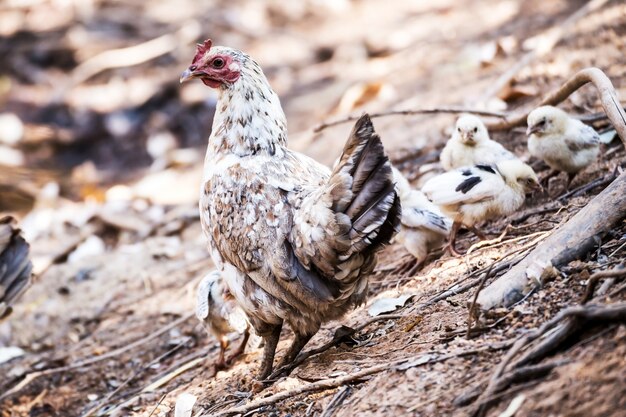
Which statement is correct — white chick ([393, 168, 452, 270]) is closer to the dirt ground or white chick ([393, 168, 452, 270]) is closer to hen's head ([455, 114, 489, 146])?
the dirt ground

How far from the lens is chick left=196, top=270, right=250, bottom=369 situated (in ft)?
14.3

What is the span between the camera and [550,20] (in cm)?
859

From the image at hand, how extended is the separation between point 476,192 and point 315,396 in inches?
65.3

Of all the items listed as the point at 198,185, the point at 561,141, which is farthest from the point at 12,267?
the point at 561,141

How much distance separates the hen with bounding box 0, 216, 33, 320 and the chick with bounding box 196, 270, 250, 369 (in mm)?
1468

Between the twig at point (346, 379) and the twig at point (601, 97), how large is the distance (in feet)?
5.38

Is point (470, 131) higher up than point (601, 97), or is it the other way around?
point (470, 131)

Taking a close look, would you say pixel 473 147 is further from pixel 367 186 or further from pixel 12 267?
pixel 12 267

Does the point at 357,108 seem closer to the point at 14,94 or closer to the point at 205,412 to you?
the point at 205,412

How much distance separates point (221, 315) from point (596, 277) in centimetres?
238

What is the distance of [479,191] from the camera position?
4207 millimetres

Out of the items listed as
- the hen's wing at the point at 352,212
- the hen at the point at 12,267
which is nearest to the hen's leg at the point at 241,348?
the hen's wing at the point at 352,212

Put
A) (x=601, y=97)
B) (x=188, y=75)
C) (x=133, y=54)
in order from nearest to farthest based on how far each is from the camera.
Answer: (x=601, y=97) < (x=188, y=75) < (x=133, y=54)

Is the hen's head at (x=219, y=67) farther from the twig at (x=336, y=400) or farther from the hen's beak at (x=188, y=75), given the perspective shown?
the twig at (x=336, y=400)
